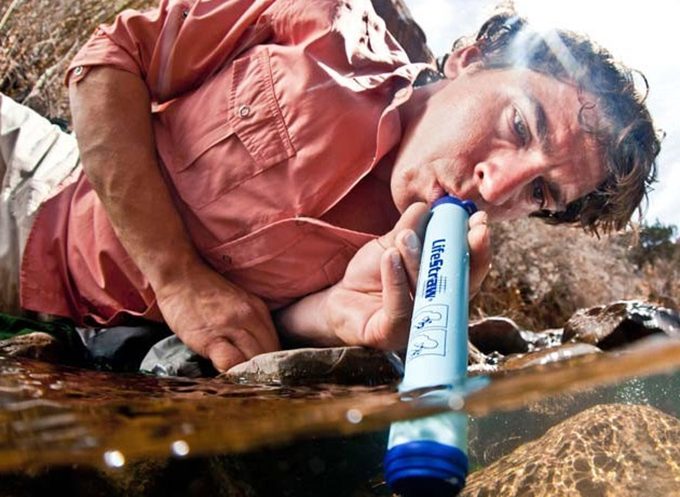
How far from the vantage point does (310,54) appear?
99cm

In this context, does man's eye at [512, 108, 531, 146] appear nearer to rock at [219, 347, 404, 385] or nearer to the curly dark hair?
the curly dark hair

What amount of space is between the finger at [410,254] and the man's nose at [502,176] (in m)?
0.22

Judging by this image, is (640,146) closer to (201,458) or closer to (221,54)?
(221,54)

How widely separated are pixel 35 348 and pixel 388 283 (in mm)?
414

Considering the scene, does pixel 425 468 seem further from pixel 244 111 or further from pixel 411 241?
pixel 244 111

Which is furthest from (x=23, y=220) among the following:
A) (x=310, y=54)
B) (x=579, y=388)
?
(x=579, y=388)

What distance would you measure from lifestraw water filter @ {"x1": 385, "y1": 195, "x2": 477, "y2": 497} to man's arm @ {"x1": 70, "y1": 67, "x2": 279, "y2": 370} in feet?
1.07

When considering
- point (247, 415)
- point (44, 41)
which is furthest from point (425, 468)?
point (44, 41)

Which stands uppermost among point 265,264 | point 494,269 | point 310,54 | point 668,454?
point 310,54

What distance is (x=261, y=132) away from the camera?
38.4 inches

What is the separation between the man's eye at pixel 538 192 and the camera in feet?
3.24

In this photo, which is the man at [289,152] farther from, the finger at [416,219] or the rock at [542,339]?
the rock at [542,339]

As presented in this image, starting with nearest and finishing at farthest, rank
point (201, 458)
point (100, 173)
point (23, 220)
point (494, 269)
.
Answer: point (201, 458), point (100, 173), point (23, 220), point (494, 269)

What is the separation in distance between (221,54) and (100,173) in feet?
0.82
